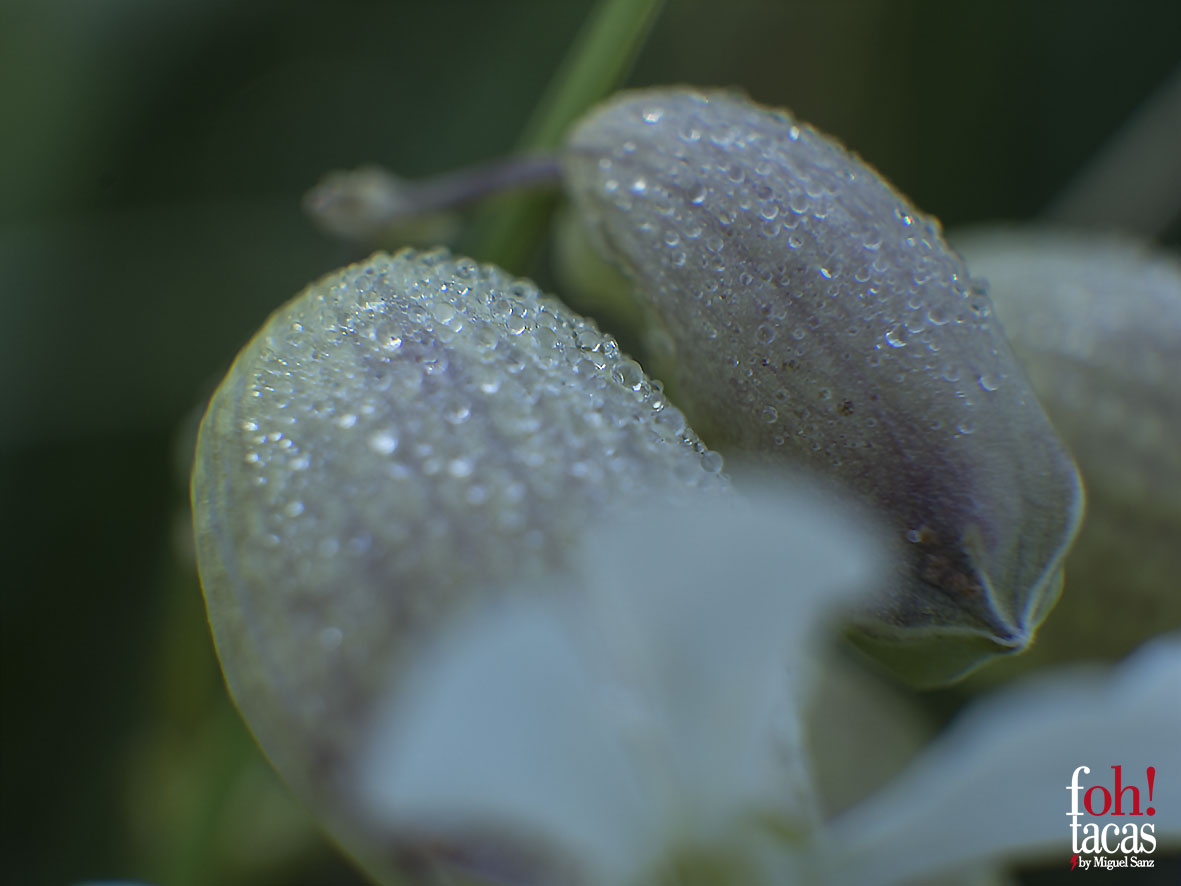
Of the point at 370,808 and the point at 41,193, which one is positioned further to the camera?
the point at 41,193

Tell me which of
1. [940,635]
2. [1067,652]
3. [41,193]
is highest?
[940,635]

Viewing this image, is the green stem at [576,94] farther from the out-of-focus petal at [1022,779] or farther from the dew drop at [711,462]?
the out-of-focus petal at [1022,779]

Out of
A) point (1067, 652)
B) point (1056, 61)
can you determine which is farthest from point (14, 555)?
point (1056, 61)

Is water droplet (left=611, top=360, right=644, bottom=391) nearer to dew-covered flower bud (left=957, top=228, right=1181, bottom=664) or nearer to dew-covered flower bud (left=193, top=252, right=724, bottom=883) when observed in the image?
dew-covered flower bud (left=193, top=252, right=724, bottom=883)

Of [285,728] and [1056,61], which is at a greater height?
[1056,61]

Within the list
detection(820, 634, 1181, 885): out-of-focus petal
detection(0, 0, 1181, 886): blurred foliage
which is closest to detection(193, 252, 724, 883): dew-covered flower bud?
detection(820, 634, 1181, 885): out-of-focus petal

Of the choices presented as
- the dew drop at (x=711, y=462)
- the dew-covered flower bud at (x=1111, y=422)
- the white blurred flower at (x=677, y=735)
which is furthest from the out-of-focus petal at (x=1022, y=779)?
the dew-covered flower bud at (x=1111, y=422)

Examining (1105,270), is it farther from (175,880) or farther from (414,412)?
(175,880)
